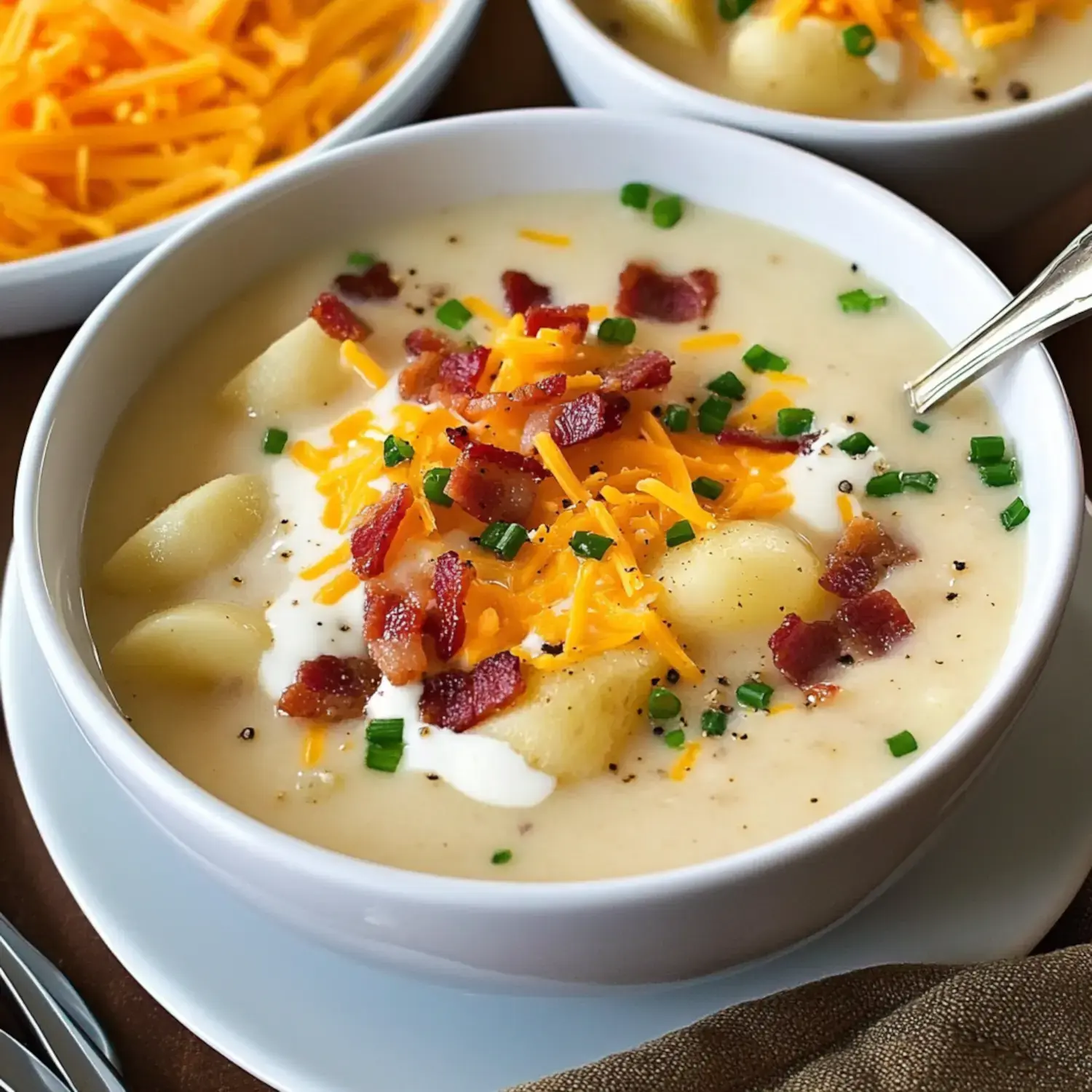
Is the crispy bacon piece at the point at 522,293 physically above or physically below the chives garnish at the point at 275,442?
below

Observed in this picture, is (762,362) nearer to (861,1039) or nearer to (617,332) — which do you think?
(617,332)

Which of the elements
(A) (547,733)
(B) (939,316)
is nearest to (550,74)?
(B) (939,316)

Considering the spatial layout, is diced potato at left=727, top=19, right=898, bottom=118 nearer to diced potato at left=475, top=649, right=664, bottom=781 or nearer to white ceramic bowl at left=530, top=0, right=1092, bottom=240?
white ceramic bowl at left=530, top=0, right=1092, bottom=240

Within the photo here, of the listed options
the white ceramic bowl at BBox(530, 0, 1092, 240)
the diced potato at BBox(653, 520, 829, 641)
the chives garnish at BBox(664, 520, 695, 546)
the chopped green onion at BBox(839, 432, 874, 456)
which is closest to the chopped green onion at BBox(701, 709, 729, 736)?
the diced potato at BBox(653, 520, 829, 641)

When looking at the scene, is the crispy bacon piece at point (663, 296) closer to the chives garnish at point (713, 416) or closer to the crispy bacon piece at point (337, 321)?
the chives garnish at point (713, 416)

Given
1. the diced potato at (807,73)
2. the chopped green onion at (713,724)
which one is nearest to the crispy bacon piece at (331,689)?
the chopped green onion at (713,724)

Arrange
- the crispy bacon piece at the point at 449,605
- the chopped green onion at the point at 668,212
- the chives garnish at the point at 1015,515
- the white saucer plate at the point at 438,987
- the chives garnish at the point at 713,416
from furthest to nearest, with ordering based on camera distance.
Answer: the chopped green onion at the point at 668,212 < the chives garnish at the point at 713,416 < the chives garnish at the point at 1015,515 < the crispy bacon piece at the point at 449,605 < the white saucer plate at the point at 438,987
